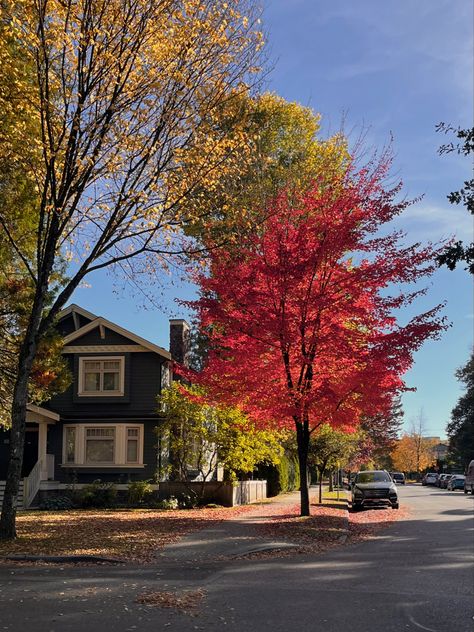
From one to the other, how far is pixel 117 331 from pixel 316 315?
1206 cm

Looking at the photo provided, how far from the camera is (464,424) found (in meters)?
73.4

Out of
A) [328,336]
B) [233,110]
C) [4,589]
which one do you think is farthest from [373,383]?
[4,589]

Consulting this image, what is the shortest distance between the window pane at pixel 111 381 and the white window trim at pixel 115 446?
1.47 m

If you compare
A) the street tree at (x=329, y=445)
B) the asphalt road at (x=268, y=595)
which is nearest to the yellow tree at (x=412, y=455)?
the street tree at (x=329, y=445)

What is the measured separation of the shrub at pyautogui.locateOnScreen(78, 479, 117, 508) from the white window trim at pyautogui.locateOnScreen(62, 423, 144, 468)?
1.70 meters

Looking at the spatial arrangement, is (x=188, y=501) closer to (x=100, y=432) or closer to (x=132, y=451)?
(x=132, y=451)

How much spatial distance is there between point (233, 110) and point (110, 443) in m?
16.2

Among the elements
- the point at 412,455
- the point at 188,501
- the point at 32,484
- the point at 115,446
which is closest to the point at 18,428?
the point at 188,501

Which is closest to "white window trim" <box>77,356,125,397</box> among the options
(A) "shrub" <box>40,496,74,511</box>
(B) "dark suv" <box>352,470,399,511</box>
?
(A) "shrub" <box>40,496,74,511</box>

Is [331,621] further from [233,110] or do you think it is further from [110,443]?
[110,443]

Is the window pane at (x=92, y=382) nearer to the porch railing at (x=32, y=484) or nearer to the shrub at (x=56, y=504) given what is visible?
the porch railing at (x=32, y=484)

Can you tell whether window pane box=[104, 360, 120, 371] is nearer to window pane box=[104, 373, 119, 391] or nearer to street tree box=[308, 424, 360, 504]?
window pane box=[104, 373, 119, 391]

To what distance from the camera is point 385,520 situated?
22.0m

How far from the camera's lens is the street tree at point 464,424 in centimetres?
7225
